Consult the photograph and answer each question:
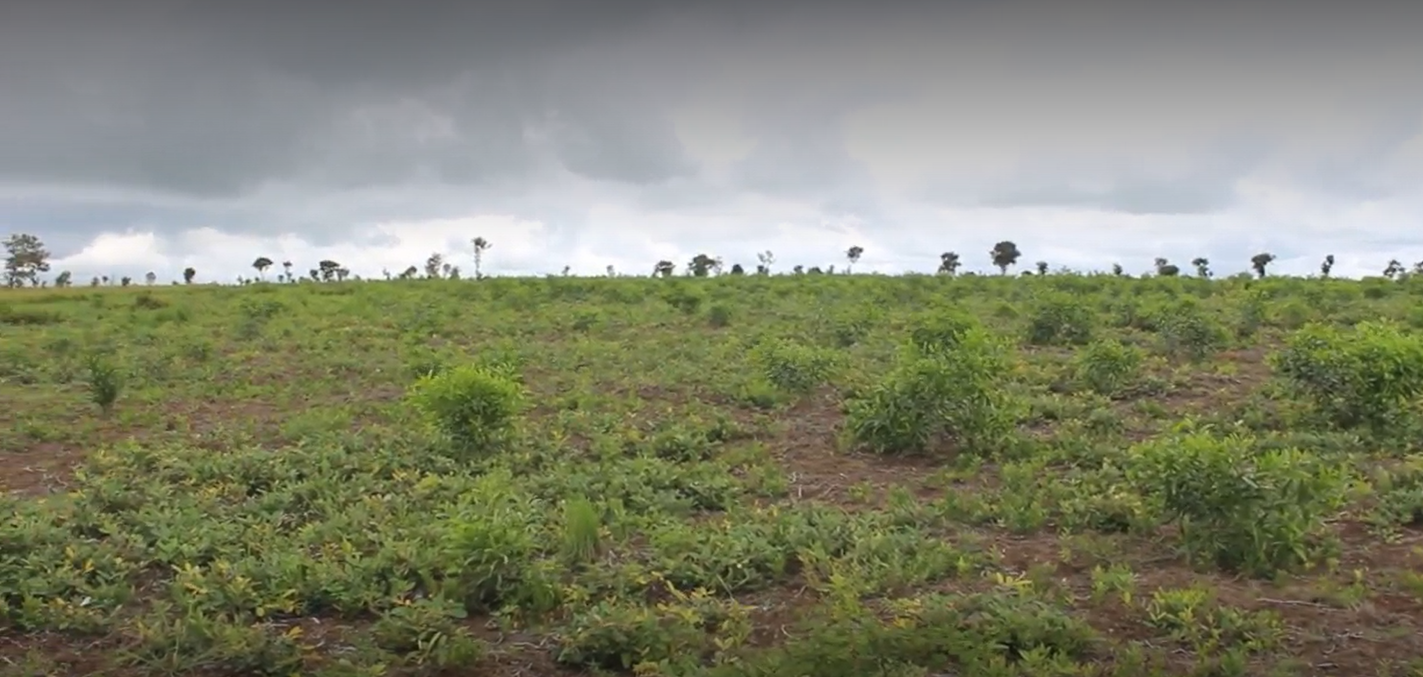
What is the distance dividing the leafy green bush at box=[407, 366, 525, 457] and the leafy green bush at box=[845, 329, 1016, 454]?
2.93 metres

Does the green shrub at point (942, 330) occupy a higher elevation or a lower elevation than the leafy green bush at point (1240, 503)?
higher

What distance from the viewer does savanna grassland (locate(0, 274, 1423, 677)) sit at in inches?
189

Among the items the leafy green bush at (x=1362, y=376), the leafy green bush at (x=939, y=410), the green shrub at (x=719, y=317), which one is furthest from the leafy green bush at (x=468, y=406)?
the green shrub at (x=719, y=317)

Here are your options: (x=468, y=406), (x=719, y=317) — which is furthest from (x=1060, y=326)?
(x=468, y=406)

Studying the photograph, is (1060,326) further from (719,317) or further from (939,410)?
(939,410)

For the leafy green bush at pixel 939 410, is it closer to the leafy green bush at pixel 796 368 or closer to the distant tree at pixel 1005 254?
the leafy green bush at pixel 796 368

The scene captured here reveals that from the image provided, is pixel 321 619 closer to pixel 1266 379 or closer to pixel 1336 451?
pixel 1336 451

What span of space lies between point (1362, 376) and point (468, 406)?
707 centimetres

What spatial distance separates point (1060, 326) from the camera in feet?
47.1

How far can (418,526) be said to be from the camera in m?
6.48

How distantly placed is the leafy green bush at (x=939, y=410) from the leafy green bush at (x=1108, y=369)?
246 cm

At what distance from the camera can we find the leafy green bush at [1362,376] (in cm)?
827

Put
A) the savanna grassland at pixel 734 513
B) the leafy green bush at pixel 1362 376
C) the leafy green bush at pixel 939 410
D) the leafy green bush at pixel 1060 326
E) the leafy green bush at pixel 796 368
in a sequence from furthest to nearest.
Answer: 1. the leafy green bush at pixel 1060 326
2. the leafy green bush at pixel 796 368
3. the leafy green bush at pixel 939 410
4. the leafy green bush at pixel 1362 376
5. the savanna grassland at pixel 734 513

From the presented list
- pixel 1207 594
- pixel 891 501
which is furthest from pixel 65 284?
pixel 1207 594
